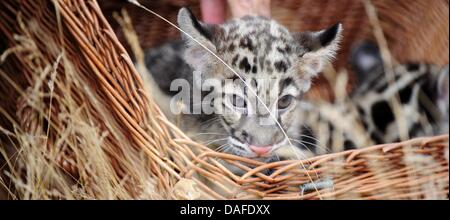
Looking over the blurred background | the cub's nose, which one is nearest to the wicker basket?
the cub's nose

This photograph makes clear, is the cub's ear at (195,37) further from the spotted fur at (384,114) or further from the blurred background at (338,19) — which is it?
the blurred background at (338,19)

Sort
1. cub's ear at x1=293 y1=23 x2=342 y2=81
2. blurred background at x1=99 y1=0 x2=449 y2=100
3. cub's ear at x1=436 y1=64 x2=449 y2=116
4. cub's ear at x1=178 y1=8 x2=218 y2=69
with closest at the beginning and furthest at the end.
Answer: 1. cub's ear at x1=178 y1=8 x2=218 y2=69
2. cub's ear at x1=293 y1=23 x2=342 y2=81
3. cub's ear at x1=436 y1=64 x2=449 y2=116
4. blurred background at x1=99 y1=0 x2=449 y2=100

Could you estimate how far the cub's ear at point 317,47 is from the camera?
7.97 feet

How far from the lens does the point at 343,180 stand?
2271 millimetres

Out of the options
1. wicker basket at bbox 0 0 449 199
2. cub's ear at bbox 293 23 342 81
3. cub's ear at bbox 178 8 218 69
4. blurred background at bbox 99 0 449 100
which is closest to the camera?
wicker basket at bbox 0 0 449 199

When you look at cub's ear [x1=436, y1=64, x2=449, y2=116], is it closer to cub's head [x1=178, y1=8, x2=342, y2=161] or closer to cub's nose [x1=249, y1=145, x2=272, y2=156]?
cub's head [x1=178, y1=8, x2=342, y2=161]

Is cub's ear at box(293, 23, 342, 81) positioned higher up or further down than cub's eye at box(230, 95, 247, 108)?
higher up

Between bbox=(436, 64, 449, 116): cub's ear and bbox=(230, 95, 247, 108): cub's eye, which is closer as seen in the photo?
bbox=(230, 95, 247, 108): cub's eye

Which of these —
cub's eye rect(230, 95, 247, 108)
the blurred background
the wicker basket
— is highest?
the blurred background

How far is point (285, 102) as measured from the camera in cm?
253

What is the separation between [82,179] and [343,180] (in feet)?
3.33

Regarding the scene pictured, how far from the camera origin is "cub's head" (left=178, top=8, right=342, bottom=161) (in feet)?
7.80
